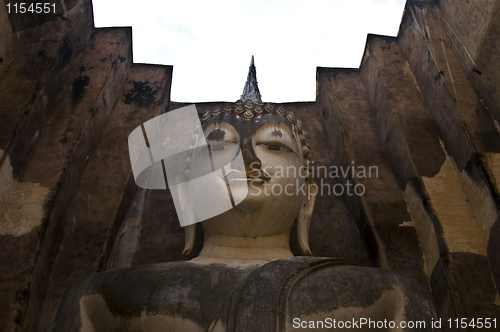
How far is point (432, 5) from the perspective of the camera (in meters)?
4.38

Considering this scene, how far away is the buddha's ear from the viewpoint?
132 inches

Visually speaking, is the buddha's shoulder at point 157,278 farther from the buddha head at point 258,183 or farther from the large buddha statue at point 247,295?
the buddha head at point 258,183

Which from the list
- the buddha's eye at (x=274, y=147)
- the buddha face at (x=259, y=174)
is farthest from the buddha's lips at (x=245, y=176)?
the buddha's eye at (x=274, y=147)

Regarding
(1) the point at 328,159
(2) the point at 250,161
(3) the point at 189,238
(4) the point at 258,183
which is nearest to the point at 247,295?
(4) the point at 258,183

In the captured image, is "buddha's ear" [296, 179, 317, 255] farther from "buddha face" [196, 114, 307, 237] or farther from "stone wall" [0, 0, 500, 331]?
"stone wall" [0, 0, 500, 331]

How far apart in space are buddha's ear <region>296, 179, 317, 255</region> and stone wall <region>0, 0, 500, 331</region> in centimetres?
40

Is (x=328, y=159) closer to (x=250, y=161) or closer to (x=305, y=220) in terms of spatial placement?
(x=305, y=220)

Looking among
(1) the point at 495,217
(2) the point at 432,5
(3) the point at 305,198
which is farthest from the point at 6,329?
(2) the point at 432,5

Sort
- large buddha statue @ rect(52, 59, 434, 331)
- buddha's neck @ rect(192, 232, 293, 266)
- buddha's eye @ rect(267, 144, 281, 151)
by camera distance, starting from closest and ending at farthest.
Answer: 1. large buddha statue @ rect(52, 59, 434, 331)
2. buddha's neck @ rect(192, 232, 293, 266)
3. buddha's eye @ rect(267, 144, 281, 151)

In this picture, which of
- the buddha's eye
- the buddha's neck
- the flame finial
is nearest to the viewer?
the buddha's neck

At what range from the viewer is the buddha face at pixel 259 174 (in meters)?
2.94

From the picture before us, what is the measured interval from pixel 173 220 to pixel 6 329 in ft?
5.29

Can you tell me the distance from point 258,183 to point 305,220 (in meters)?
0.73

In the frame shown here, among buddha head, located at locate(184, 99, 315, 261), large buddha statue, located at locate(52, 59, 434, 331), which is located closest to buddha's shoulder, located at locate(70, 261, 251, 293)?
large buddha statue, located at locate(52, 59, 434, 331)
